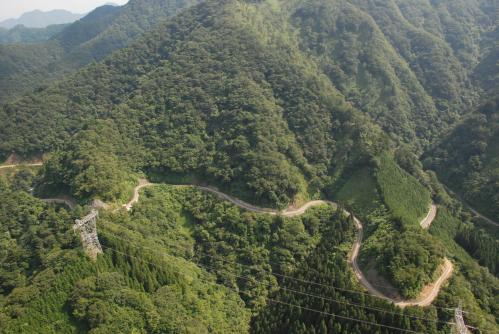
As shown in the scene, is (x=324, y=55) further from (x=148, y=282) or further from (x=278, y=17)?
(x=148, y=282)

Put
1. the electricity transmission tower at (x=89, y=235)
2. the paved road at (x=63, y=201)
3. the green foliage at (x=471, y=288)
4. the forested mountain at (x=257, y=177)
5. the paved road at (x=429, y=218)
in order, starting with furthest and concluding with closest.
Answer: the paved road at (x=429, y=218), the paved road at (x=63, y=201), the forested mountain at (x=257, y=177), the green foliage at (x=471, y=288), the electricity transmission tower at (x=89, y=235)

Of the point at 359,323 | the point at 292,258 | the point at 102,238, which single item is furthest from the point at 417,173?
the point at 102,238

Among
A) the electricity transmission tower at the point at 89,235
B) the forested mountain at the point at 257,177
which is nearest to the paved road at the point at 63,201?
the forested mountain at the point at 257,177

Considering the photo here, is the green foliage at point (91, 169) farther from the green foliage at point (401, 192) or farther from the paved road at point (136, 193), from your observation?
the green foliage at point (401, 192)

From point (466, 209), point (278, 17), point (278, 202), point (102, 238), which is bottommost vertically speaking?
point (466, 209)

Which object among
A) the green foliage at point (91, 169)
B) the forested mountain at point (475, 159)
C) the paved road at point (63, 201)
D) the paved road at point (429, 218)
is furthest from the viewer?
the forested mountain at point (475, 159)

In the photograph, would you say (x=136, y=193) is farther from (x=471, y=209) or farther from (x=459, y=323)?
(x=471, y=209)
